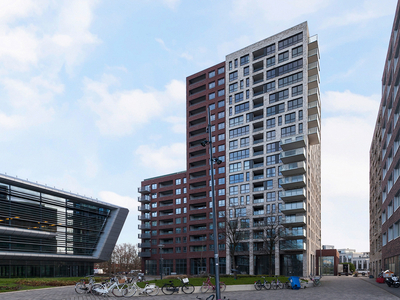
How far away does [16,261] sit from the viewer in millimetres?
55250

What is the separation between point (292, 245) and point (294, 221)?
4.36m

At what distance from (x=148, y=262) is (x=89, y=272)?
28.6 meters

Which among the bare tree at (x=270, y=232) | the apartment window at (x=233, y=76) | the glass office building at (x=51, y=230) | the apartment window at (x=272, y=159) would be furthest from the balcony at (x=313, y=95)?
the glass office building at (x=51, y=230)

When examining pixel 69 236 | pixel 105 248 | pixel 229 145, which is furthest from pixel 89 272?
pixel 229 145

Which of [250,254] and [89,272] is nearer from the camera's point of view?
[89,272]

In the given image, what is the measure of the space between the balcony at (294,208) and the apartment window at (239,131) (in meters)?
18.8

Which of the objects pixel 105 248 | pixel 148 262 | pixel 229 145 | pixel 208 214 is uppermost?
pixel 229 145

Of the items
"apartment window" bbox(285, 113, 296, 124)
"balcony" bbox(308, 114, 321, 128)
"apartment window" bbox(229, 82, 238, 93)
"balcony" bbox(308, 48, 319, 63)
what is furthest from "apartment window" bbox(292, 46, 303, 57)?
"apartment window" bbox(229, 82, 238, 93)

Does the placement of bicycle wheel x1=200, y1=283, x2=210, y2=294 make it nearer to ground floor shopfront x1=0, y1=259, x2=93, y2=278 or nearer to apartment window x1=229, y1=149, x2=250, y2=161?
ground floor shopfront x1=0, y1=259, x2=93, y2=278

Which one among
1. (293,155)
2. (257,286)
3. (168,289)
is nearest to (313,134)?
(293,155)

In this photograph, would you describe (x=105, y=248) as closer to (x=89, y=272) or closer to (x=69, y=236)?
(x=89, y=272)

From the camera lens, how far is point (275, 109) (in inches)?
3041

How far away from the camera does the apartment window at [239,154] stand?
8043 cm

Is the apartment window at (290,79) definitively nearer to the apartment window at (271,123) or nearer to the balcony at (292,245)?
the apartment window at (271,123)
